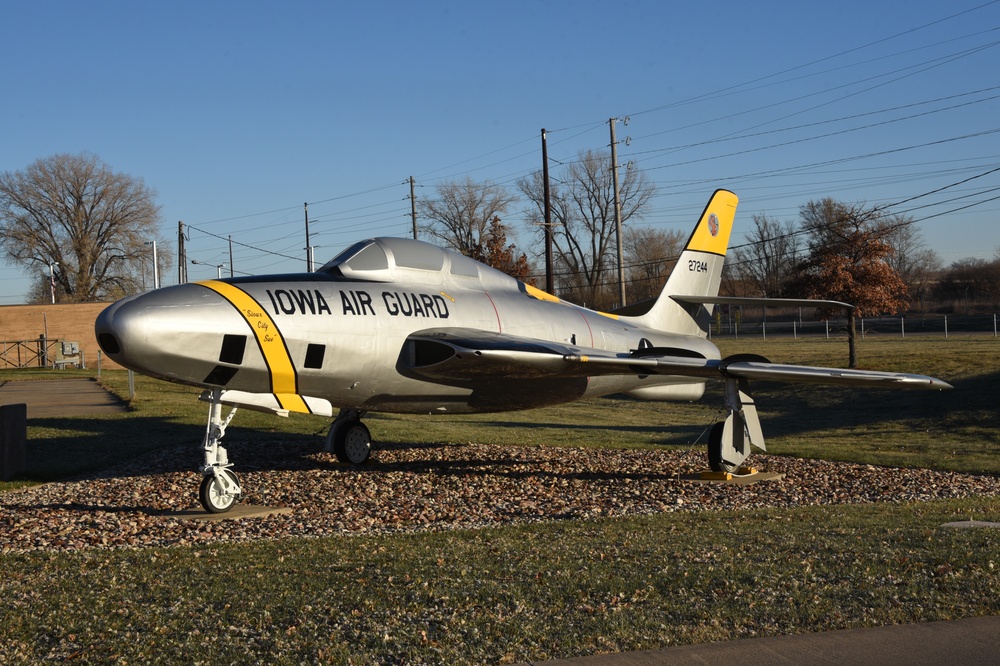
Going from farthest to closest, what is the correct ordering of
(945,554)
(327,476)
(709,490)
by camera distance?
(327,476) → (709,490) → (945,554)

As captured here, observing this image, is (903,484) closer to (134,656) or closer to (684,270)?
(684,270)

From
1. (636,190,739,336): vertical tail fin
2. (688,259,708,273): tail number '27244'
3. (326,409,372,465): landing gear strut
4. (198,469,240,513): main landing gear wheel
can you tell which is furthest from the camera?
(688,259,708,273): tail number '27244'

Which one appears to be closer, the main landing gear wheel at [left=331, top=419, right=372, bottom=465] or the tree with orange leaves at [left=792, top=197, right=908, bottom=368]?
the main landing gear wheel at [left=331, top=419, right=372, bottom=465]

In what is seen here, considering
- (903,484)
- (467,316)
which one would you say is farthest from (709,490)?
(467,316)

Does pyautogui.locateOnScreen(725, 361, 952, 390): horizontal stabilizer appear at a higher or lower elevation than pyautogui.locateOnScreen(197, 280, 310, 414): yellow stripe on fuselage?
lower

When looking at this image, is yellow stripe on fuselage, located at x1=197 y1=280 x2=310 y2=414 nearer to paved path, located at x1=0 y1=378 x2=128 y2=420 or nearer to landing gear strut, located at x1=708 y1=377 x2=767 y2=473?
landing gear strut, located at x1=708 y1=377 x2=767 y2=473

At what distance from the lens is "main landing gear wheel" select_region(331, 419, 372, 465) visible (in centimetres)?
1650

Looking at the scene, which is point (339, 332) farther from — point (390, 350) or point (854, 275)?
point (854, 275)

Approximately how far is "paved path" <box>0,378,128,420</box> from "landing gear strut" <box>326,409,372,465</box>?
12194 mm

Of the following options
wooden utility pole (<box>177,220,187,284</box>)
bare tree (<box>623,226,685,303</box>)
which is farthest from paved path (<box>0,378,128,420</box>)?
bare tree (<box>623,226,685,303</box>)

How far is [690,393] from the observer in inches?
756

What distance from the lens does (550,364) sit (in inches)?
557

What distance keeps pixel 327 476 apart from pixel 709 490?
232 inches

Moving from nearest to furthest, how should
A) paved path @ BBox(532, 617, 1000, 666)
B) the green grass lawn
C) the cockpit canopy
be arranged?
paved path @ BBox(532, 617, 1000, 666), the green grass lawn, the cockpit canopy
